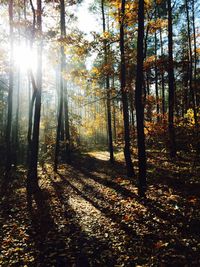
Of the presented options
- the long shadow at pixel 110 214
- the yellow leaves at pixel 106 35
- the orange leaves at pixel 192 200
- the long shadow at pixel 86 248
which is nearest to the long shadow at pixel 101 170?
the long shadow at pixel 110 214

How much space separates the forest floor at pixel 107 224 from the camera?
581 centimetres

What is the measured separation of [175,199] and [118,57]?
8.05 m

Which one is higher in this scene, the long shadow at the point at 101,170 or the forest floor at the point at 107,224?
the long shadow at the point at 101,170

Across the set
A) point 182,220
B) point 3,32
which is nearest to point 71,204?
point 182,220

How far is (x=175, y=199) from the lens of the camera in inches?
353

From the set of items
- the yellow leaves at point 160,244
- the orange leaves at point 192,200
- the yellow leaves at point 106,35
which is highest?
the yellow leaves at point 106,35

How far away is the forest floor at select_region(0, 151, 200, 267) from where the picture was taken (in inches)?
229

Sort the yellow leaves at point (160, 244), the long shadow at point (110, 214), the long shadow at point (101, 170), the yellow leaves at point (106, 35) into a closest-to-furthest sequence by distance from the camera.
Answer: the yellow leaves at point (160, 244)
the long shadow at point (110, 214)
the long shadow at point (101, 170)
the yellow leaves at point (106, 35)

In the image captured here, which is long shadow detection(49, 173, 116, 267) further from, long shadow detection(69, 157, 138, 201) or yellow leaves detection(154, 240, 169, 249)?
long shadow detection(69, 157, 138, 201)

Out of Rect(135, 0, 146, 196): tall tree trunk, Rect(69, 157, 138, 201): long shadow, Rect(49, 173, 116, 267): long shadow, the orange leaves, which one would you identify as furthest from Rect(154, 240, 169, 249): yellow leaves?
Rect(69, 157, 138, 201): long shadow

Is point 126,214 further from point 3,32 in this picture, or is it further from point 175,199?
point 3,32

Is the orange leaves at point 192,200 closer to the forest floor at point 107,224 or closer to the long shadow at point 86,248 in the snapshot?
the forest floor at point 107,224

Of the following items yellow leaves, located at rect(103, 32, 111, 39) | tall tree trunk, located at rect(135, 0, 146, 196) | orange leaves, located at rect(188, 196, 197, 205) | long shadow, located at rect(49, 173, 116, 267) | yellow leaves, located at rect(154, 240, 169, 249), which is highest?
yellow leaves, located at rect(103, 32, 111, 39)

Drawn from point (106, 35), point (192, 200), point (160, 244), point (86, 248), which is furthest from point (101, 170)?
point (160, 244)
